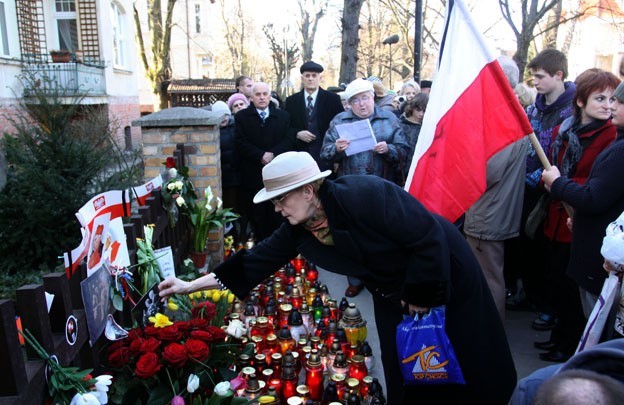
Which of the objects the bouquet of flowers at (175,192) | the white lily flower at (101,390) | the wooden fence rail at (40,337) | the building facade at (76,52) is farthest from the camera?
the building facade at (76,52)

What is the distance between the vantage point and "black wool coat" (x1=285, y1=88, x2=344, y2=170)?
19.6 feet

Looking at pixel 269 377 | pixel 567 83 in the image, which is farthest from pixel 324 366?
pixel 567 83

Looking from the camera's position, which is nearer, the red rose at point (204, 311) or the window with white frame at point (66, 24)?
the red rose at point (204, 311)

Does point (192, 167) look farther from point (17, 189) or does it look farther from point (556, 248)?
point (556, 248)

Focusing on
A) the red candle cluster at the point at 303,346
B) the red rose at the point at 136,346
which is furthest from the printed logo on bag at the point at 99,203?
the red candle cluster at the point at 303,346

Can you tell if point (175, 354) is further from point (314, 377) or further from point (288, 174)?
point (314, 377)

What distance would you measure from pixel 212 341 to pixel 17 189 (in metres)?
4.02

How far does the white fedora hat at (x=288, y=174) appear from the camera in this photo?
83.3 inches

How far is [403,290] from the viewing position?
212 centimetres

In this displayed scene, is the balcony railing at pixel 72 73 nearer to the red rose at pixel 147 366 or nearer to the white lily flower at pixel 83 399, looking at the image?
the red rose at pixel 147 366

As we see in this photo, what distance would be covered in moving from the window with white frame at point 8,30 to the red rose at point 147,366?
1289 cm

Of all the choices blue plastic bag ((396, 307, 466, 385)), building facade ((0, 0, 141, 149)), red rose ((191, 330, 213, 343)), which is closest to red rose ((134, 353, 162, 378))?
red rose ((191, 330, 213, 343))

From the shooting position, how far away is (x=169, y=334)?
223cm

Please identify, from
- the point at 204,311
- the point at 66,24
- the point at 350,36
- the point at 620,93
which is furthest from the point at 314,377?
the point at 66,24
